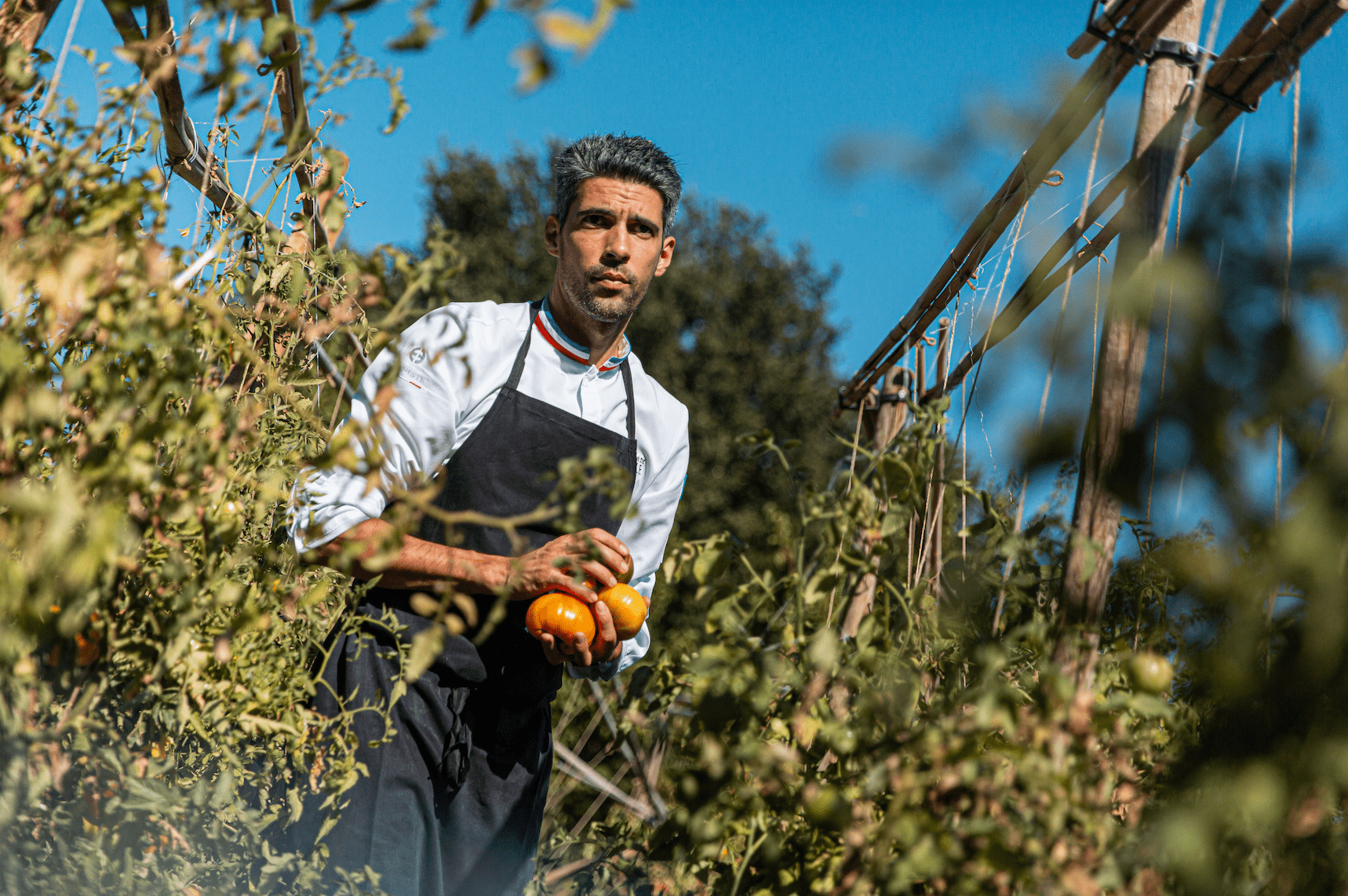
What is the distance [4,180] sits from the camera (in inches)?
31.5

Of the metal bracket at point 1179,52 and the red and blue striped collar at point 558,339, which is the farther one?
the red and blue striped collar at point 558,339

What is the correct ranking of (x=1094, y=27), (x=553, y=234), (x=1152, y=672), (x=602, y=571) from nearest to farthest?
1. (x=1152, y=672)
2. (x=1094, y=27)
3. (x=602, y=571)
4. (x=553, y=234)

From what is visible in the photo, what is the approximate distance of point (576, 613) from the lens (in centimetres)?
162

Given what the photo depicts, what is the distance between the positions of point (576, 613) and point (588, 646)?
11cm

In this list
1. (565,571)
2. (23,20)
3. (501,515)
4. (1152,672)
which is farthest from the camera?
(501,515)

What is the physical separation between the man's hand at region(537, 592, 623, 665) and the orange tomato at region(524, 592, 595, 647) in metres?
0.01

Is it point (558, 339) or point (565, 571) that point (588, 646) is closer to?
point (565, 571)

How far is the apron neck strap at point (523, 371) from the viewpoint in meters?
2.00

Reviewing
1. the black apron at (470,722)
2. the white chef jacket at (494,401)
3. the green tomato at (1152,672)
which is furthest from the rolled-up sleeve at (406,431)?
the green tomato at (1152,672)

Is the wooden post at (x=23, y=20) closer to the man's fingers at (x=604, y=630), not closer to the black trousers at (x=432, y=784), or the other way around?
the black trousers at (x=432, y=784)

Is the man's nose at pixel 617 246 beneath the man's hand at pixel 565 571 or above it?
above

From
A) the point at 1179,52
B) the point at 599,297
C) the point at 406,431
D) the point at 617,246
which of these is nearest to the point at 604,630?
the point at 406,431

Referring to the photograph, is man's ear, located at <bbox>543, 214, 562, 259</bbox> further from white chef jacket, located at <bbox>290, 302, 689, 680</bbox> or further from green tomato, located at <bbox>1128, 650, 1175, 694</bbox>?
green tomato, located at <bbox>1128, 650, 1175, 694</bbox>

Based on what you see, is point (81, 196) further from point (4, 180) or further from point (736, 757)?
point (736, 757)
